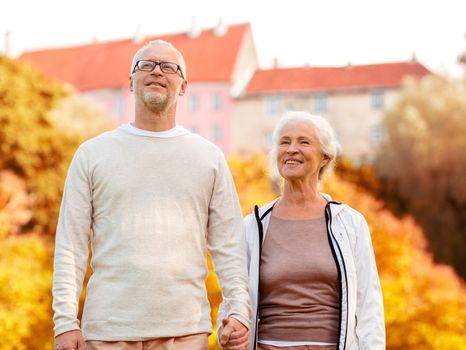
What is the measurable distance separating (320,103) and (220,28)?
8614mm

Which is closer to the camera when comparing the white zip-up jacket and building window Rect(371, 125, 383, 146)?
the white zip-up jacket

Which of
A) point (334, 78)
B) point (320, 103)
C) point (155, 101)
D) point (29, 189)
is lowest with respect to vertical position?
point (29, 189)

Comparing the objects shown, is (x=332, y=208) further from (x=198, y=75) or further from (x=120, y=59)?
(x=120, y=59)

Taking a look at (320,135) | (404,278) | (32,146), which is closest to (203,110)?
(32,146)

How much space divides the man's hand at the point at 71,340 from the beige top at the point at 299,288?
801mm

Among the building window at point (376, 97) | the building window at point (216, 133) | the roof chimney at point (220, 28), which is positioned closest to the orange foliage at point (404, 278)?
the building window at point (376, 97)

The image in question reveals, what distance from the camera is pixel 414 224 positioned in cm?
3200

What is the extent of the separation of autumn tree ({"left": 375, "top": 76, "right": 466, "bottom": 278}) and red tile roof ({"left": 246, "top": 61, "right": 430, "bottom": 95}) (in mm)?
9513

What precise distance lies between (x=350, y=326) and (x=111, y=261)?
104 centimetres

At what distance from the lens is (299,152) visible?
12.5ft

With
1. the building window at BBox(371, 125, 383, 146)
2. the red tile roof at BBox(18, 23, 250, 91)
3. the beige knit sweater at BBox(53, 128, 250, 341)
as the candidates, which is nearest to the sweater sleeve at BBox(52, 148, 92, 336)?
the beige knit sweater at BBox(53, 128, 250, 341)

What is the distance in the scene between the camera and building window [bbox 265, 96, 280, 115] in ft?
143

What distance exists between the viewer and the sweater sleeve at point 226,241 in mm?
3574

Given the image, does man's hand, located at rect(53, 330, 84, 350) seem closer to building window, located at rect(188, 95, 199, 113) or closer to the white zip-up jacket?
the white zip-up jacket
